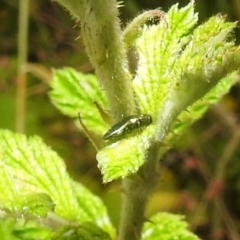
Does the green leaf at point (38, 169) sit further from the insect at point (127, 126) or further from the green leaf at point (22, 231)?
the insect at point (127, 126)

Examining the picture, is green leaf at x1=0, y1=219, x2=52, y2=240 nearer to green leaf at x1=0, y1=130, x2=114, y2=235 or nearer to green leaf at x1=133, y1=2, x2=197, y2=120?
green leaf at x1=0, y1=130, x2=114, y2=235

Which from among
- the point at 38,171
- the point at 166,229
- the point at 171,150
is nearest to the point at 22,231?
the point at 38,171

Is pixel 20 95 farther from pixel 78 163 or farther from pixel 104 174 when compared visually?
pixel 104 174

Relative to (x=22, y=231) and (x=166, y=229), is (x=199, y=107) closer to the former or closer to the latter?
(x=166, y=229)

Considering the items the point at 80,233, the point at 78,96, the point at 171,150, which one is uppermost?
the point at 171,150

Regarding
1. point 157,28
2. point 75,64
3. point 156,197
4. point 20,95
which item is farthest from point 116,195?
point 157,28

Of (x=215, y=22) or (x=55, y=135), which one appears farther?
(x=55, y=135)

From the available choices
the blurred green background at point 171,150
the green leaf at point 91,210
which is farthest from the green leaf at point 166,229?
the blurred green background at point 171,150
